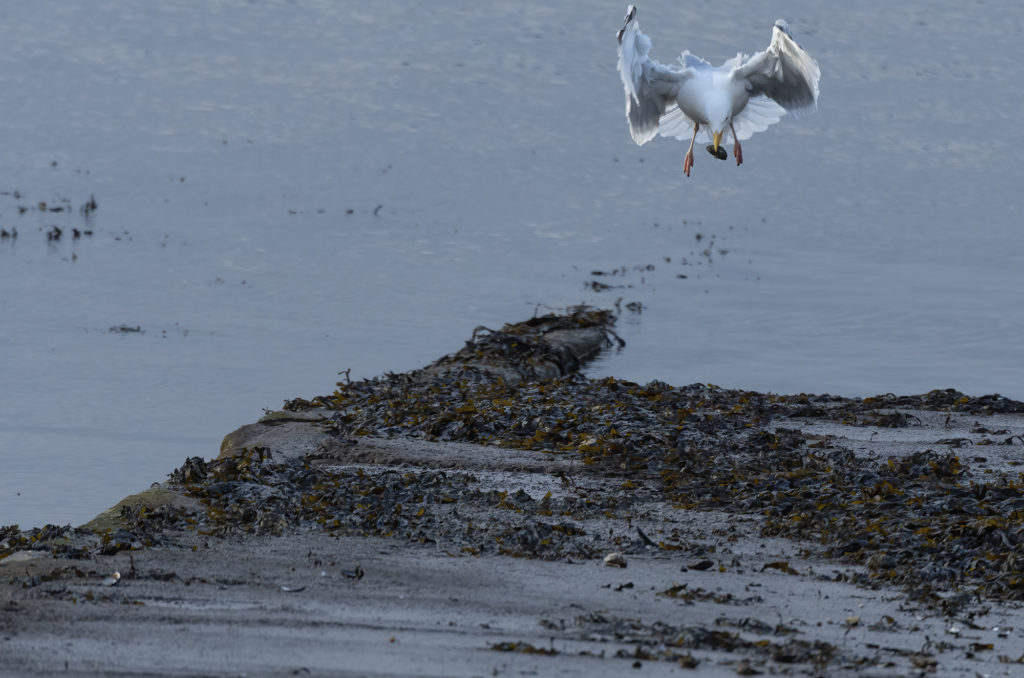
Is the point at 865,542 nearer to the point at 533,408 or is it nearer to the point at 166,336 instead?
the point at 533,408

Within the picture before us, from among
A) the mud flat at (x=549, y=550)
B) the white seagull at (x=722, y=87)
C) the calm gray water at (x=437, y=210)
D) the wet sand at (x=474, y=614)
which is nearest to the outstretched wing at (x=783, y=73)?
the white seagull at (x=722, y=87)

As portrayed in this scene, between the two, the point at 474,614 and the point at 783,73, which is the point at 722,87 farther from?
the point at 474,614

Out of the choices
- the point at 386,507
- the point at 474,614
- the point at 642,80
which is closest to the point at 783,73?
the point at 642,80

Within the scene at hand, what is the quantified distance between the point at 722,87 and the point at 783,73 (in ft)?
2.34

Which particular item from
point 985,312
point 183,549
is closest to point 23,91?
point 985,312

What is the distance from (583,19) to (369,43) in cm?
575

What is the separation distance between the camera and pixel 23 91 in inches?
1149

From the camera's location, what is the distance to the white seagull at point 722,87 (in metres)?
12.4

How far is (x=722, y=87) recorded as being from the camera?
508 inches

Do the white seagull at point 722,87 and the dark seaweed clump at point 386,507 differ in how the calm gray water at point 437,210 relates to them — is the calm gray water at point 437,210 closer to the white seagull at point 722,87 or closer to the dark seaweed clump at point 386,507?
the dark seaweed clump at point 386,507

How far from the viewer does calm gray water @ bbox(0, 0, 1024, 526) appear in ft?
50.9

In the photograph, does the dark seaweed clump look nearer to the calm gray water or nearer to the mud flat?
the mud flat

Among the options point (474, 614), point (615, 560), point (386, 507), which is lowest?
point (474, 614)

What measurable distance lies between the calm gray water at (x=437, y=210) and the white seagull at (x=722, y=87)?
3.16 m
